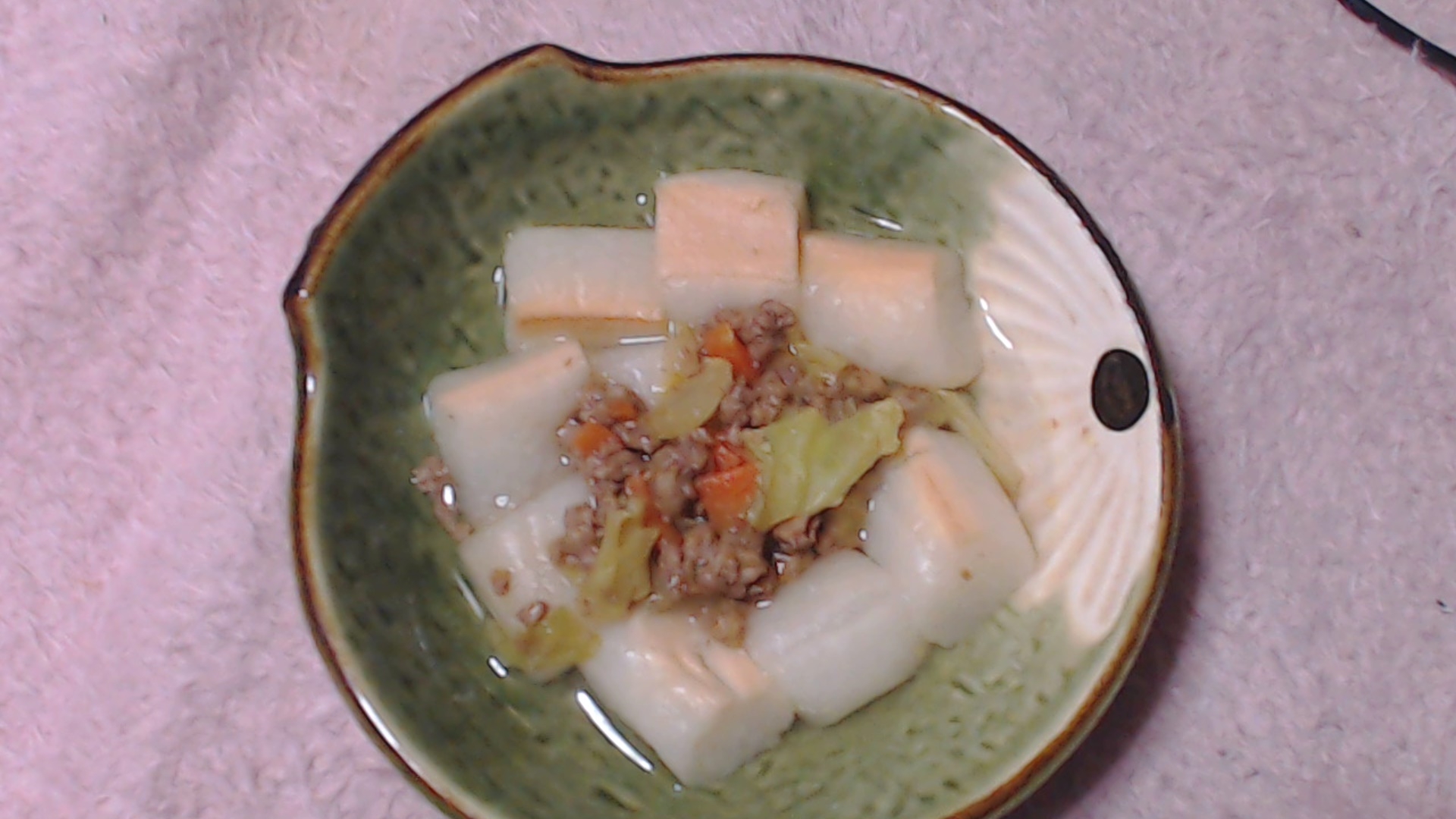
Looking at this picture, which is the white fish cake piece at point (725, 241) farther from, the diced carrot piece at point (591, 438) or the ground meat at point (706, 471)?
the diced carrot piece at point (591, 438)

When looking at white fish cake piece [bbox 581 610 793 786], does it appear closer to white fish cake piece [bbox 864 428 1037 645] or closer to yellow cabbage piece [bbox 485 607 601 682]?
yellow cabbage piece [bbox 485 607 601 682]

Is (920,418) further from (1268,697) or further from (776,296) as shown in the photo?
(1268,697)

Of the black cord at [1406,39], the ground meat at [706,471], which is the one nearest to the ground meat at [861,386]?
the ground meat at [706,471]

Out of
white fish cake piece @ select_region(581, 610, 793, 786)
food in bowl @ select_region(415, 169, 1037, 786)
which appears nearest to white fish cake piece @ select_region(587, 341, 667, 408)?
food in bowl @ select_region(415, 169, 1037, 786)

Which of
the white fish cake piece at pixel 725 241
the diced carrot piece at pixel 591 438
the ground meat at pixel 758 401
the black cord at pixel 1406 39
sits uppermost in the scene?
the black cord at pixel 1406 39

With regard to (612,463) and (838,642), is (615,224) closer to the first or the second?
(612,463)
